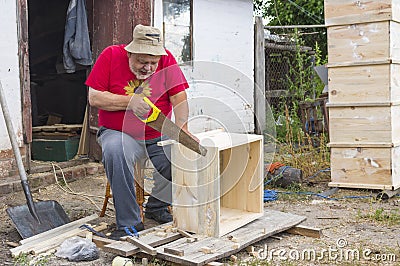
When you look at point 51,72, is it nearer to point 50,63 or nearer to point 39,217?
point 50,63

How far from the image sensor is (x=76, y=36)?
236 inches

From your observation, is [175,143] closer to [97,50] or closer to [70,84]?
[97,50]

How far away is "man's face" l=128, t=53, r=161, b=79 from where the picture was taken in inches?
145

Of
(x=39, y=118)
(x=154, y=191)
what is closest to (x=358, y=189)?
(x=154, y=191)

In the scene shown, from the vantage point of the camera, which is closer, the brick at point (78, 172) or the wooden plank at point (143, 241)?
the wooden plank at point (143, 241)

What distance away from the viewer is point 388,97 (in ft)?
16.6

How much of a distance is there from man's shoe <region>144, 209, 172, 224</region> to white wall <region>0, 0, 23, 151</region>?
182 cm

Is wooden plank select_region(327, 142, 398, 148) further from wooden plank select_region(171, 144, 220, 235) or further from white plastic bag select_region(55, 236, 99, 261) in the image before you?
white plastic bag select_region(55, 236, 99, 261)

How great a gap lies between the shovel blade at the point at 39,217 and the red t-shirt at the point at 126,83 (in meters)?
0.76

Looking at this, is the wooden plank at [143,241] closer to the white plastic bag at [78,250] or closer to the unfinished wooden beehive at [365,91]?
the white plastic bag at [78,250]

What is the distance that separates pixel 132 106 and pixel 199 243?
3.35 ft

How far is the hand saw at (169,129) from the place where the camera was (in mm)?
3416

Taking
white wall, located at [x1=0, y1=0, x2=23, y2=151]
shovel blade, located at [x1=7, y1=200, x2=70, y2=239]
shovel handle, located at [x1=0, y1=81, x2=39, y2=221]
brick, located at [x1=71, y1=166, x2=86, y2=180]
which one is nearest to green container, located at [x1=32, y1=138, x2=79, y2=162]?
brick, located at [x1=71, y1=166, x2=86, y2=180]

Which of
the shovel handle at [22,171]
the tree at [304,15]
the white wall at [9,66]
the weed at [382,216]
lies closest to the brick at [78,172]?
the white wall at [9,66]
